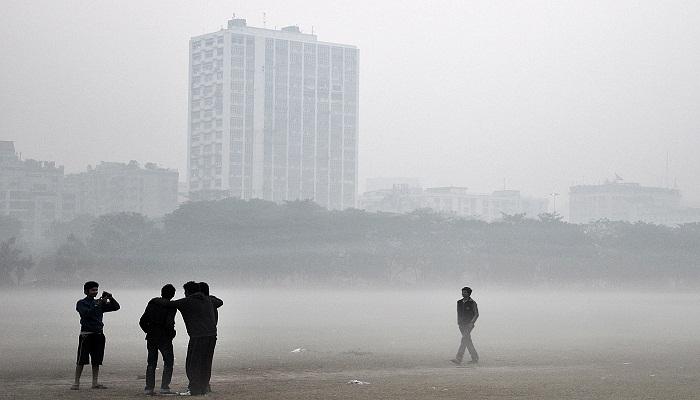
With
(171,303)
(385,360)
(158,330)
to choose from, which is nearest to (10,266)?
(385,360)

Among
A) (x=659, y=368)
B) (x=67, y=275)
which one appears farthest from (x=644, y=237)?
(x=659, y=368)

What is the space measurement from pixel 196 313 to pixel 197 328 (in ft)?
0.87

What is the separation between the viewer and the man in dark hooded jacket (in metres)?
18.9

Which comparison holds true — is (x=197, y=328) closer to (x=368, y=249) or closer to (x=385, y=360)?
(x=385, y=360)

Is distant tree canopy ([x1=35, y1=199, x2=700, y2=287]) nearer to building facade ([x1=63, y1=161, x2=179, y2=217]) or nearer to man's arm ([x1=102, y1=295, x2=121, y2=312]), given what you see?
building facade ([x1=63, y1=161, x2=179, y2=217])

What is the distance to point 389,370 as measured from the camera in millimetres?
25922

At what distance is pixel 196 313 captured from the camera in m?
19.0

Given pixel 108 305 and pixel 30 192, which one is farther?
pixel 30 192

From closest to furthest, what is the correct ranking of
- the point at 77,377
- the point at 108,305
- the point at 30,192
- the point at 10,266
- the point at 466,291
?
the point at 108,305
the point at 77,377
the point at 466,291
the point at 10,266
the point at 30,192

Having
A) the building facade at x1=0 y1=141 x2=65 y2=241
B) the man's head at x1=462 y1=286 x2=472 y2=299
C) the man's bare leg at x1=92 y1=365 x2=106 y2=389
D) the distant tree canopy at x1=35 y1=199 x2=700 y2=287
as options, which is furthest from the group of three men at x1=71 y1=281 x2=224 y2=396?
the building facade at x1=0 y1=141 x2=65 y2=241

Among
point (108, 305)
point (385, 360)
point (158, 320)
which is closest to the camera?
point (158, 320)

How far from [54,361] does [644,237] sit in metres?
124

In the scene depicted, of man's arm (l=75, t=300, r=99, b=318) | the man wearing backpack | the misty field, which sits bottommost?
the misty field

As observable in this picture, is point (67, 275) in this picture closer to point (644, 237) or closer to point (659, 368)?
point (644, 237)
